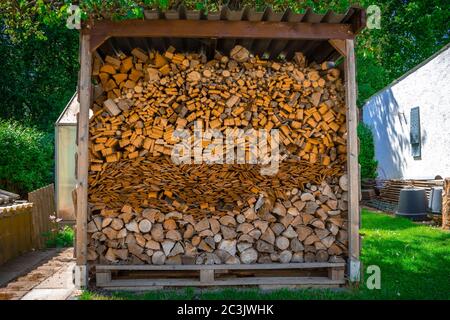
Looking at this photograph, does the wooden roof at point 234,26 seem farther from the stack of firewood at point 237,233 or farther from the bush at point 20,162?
the bush at point 20,162

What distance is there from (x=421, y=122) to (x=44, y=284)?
972 cm

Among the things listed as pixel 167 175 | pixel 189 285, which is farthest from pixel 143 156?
pixel 189 285

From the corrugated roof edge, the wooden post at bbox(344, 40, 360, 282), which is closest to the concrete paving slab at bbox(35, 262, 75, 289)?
the corrugated roof edge

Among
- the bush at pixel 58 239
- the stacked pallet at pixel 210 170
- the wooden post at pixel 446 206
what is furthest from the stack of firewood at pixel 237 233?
the wooden post at pixel 446 206

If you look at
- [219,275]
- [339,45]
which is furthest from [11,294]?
[339,45]

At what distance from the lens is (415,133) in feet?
40.7

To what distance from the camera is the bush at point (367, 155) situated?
15.9 metres

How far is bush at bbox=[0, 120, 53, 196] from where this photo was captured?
11.2 meters

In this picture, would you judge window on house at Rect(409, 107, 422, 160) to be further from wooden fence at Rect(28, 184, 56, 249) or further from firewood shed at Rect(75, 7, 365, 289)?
wooden fence at Rect(28, 184, 56, 249)

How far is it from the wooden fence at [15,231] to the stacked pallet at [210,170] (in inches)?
87.0

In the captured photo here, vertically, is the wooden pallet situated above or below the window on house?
below

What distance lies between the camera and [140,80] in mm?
5398

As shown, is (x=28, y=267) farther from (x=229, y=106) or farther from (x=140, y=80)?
(x=229, y=106)
